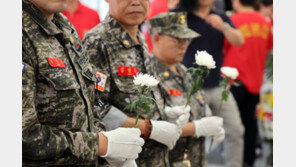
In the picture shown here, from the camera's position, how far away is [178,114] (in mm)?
2383

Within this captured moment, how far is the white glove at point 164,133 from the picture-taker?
216cm

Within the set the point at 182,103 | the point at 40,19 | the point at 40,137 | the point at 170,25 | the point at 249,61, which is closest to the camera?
the point at 40,137

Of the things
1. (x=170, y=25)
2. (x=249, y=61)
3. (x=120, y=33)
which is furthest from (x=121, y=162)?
(x=249, y=61)

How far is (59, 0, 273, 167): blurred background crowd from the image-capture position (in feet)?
12.4

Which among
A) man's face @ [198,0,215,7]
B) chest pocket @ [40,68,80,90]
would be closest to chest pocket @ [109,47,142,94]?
chest pocket @ [40,68,80,90]

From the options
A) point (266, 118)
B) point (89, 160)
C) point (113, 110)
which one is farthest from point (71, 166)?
point (266, 118)

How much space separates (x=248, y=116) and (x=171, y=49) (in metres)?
2.46

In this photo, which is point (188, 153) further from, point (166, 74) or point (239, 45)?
point (239, 45)

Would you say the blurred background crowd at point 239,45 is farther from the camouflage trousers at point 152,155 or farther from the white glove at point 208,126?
the camouflage trousers at point 152,155

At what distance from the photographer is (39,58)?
1.40m

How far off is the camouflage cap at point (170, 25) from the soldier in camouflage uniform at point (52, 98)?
48.1 inches

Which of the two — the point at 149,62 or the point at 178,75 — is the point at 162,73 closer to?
the point at 178,75

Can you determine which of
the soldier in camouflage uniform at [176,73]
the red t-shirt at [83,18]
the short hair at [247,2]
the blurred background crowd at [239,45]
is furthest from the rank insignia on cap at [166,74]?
the short hair at [247,2]

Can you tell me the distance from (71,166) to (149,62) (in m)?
0.87
